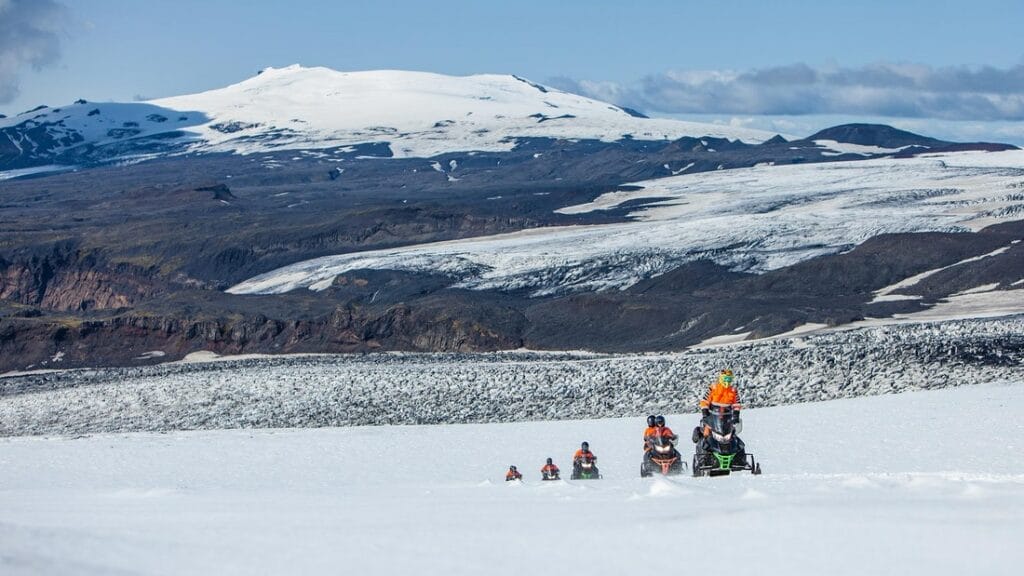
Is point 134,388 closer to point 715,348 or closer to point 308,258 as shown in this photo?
point 715,348

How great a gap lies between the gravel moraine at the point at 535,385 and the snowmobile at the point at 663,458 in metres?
13.8

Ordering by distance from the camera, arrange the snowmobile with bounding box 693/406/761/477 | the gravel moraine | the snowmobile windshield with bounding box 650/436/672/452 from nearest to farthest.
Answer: the snowmobile with bounding box 693/406/761/477, the snowmobile windshield with bounding box 650/436/672/452, the gravel moraine

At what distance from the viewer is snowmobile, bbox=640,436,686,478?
14000mm

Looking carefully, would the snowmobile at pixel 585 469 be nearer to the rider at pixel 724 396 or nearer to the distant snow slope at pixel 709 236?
the rider at pixel 724 396

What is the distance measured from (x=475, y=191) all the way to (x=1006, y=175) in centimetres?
5012

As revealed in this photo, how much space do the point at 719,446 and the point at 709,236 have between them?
168ft

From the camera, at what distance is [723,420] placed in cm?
1338

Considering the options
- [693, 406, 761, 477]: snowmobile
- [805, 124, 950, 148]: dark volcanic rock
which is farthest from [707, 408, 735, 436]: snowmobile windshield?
[805, 124, 950, 148]: dark volcanic rock

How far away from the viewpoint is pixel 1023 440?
61.2 feet

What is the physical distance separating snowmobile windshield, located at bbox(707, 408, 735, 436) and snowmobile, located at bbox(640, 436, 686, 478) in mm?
733

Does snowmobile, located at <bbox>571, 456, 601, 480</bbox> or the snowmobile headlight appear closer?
the snowmobile headlight

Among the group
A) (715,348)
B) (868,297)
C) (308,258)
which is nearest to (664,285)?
(868,297)

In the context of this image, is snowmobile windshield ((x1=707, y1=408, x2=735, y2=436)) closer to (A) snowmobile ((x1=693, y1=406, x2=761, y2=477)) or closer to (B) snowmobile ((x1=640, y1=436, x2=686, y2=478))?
(A) snowmobile ((x1=693, y1=406, x2=761, y2=477))

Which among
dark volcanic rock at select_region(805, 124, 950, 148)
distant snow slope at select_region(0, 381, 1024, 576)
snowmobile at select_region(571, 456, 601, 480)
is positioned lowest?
snowmobile at select_region(571, 456, 601, 480)
